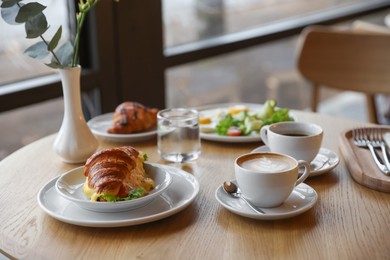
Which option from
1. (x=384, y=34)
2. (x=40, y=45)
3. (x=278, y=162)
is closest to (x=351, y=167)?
(x=278, y=162)

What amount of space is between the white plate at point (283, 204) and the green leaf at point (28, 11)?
53cm

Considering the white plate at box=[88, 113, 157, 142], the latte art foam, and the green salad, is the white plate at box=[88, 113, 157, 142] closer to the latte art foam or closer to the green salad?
the green salad

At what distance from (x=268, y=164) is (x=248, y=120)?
44 cm

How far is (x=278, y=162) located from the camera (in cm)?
117

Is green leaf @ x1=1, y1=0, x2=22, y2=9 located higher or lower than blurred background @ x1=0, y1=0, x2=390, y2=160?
higher

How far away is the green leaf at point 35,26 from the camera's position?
4.23ft

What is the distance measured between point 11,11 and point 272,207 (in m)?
0.68

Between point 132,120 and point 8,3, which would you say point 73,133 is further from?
point 8,3

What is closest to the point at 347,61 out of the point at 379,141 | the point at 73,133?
the point at 379,141

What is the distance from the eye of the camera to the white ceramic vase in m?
1.42

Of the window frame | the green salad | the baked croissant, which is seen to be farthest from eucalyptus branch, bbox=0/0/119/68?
the window frame

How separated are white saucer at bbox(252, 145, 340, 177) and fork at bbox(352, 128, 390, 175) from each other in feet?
0.29

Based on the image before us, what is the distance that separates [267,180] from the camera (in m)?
1.09

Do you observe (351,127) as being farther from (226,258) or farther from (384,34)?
(384,34)
